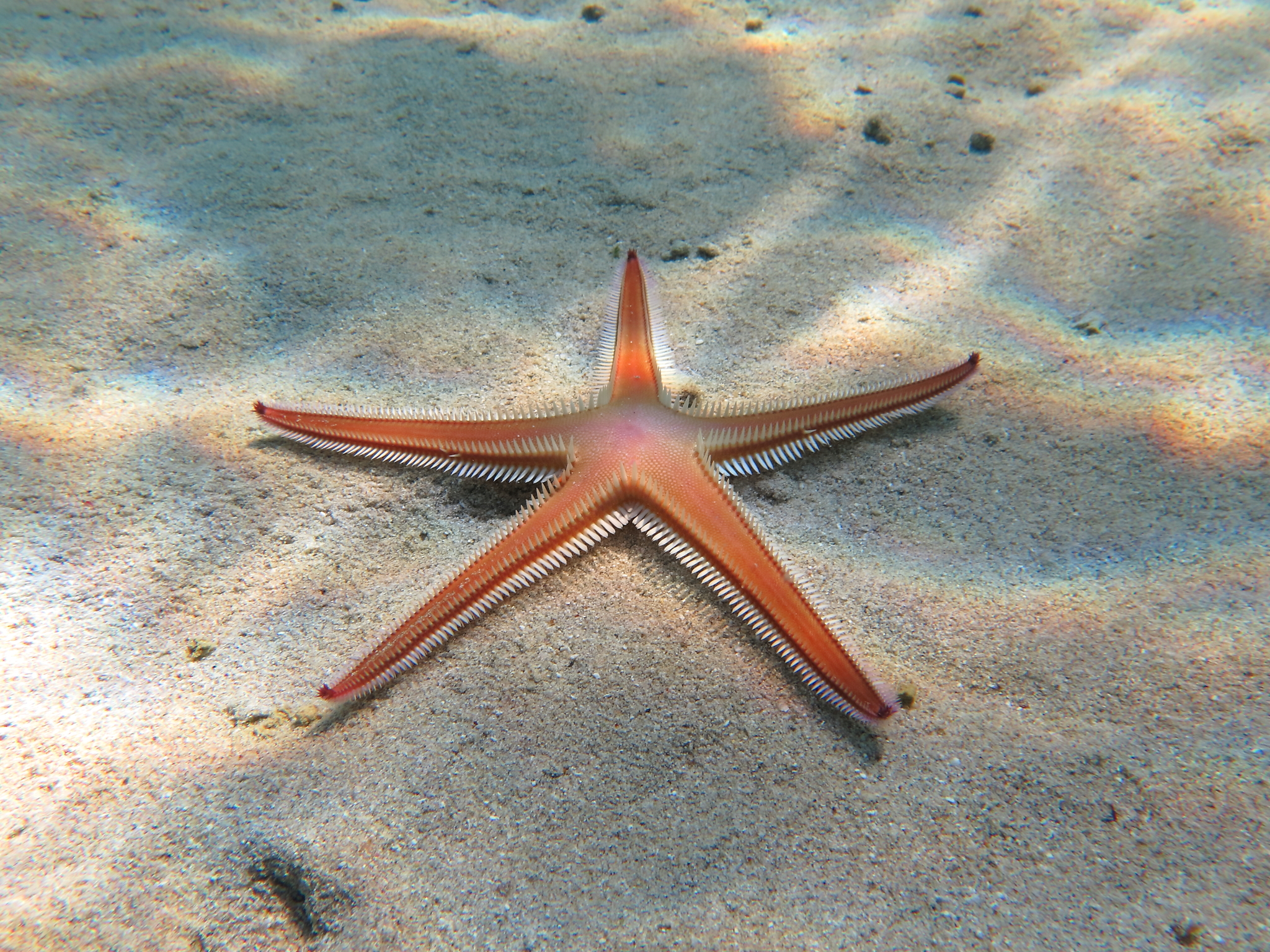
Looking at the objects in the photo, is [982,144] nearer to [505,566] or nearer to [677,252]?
[677,252]

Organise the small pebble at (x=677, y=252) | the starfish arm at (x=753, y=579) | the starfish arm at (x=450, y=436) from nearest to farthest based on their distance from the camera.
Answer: the starfish arm at (x=753, y=579)
the starfish arm at (x=450, y=436)
the small pebble at (x=677, y=252)

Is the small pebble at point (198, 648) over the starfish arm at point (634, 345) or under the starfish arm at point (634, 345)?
under

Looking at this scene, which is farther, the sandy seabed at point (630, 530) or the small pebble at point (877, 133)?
the small pebble at point (877, 133)

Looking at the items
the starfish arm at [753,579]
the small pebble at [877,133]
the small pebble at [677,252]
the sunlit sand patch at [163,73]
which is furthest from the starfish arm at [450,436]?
the sunlit sand patch at [163,73]

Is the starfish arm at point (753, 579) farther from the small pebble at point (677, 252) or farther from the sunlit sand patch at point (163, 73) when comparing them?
→ the sunlit sand patch at point (163, 73)

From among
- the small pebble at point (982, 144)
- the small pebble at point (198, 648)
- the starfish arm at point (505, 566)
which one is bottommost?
the small pebble at point (198, 648)

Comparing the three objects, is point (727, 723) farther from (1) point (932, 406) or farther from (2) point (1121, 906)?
(1) point (932, 406)

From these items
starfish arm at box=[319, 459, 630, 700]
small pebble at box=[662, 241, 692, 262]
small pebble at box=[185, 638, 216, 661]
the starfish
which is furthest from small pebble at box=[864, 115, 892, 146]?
small pebble at box=[185, 638, 216, 661]
